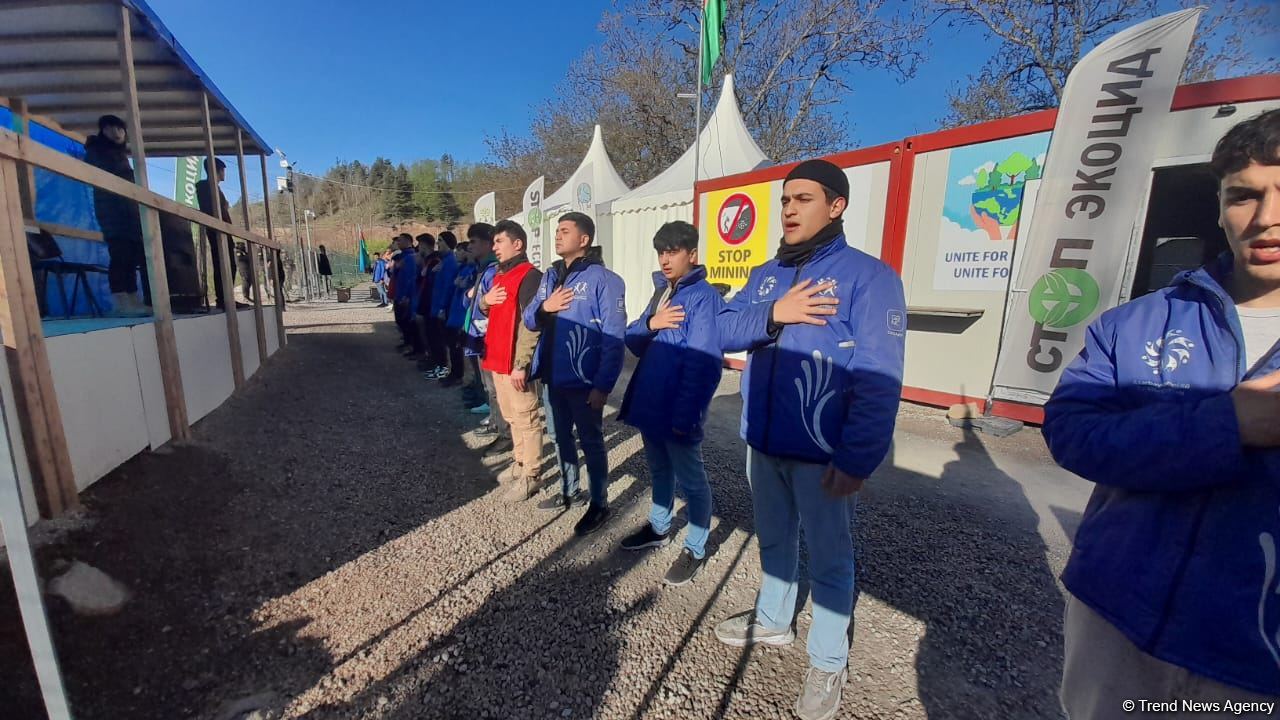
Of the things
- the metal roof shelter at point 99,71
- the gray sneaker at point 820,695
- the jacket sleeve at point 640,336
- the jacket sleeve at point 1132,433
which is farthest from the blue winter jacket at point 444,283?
the jacket sleeve at point 1132,433

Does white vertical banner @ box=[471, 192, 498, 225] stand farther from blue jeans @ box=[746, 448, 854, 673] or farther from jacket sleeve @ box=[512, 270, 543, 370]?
blue jeans @ box=[746, 448, 854, 673]

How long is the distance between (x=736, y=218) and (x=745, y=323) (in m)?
6.07

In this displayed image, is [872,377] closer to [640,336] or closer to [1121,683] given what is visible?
[1121,683]

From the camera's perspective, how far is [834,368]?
1821 millimetres

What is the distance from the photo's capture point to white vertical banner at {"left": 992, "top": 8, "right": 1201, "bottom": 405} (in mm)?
4383

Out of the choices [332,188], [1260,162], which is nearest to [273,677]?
[1260,162]

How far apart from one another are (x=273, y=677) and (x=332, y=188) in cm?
9011

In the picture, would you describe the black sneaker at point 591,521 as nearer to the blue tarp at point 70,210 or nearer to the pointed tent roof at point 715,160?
the blue tarp at point 70,210

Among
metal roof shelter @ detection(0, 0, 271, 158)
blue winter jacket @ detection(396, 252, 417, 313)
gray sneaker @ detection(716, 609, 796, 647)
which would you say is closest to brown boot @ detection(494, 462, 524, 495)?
gray sneaker @ detection(716, 609, 796, 647)

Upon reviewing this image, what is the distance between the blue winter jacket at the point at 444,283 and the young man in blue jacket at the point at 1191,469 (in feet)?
22.5

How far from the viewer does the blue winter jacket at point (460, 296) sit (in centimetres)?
636

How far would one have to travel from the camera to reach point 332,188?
76938mm

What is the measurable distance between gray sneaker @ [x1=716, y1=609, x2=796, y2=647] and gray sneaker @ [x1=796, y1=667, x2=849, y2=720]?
1.19ft

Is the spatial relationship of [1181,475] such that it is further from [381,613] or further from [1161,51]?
[1161,51]
